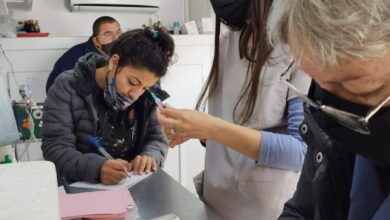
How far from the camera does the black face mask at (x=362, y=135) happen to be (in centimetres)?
55

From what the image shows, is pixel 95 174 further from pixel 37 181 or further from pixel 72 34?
pixel 72 34

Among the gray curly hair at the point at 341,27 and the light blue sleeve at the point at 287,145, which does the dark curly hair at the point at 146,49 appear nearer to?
the light blue sleeve at the point at 287,145

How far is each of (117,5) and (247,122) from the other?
2564 millimetres

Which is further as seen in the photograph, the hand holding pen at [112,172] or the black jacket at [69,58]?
the black jacket at [69,58]

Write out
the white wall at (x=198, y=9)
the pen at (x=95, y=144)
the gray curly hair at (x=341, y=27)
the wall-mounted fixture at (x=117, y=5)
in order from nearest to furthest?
the gray curly hair at (x=341, y=27) → the pen at (x=95, y=144) → the wall-mounted fixture at (x=117, y=5) → the white wall at (x=198, y=9)

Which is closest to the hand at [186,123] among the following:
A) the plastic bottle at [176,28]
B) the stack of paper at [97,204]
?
the stack of paper at [97,204]

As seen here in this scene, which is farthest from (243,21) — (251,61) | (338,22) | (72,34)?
(72,34)

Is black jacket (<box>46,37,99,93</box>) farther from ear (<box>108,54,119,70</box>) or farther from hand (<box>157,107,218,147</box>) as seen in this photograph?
hand (<box>157,107,218,147</box>)

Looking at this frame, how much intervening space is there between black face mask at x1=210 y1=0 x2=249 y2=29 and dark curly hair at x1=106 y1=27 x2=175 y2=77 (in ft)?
1.76

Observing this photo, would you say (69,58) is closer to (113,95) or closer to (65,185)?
(113,95)

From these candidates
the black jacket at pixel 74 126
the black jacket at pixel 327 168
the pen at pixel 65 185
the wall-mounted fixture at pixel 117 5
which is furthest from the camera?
the wall-mounted fixture at pixel 117 5

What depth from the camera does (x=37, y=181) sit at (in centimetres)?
62

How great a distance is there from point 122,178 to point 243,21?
2.20 feet

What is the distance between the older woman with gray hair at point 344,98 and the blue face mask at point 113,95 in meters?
0.93
